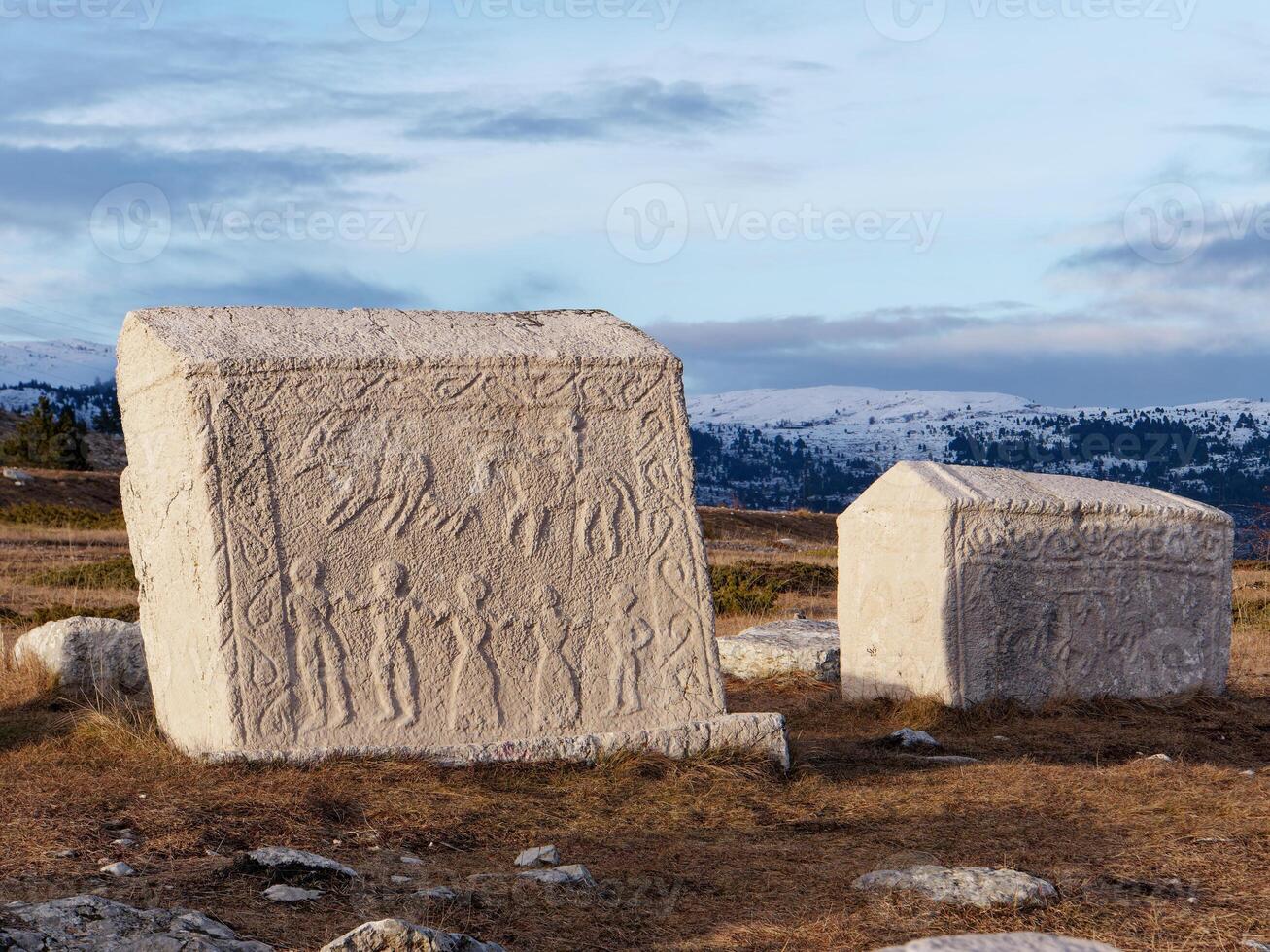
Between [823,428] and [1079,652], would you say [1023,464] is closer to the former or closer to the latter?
[823,428]

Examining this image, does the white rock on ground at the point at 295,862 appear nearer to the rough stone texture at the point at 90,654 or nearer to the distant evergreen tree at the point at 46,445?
the rough stone texture at the point at 90,654

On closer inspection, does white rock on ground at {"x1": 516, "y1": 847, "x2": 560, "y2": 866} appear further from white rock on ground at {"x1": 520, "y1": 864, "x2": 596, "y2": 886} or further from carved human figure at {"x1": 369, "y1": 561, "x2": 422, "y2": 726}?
carved human figure at {"x1": 369, "y1": 561, "x2": 422, "y2": 726}

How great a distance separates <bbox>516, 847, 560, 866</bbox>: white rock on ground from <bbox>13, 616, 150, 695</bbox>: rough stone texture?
13.4 feet

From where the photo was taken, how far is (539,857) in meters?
4.84

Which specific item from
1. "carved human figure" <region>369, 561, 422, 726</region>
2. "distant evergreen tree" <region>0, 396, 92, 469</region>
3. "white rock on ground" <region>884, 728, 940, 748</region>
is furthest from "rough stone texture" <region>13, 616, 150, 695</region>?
"distant evergreen tree" <region>0, 396, 92, 469</region>

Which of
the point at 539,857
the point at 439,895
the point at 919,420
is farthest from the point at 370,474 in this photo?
the point at 919,420

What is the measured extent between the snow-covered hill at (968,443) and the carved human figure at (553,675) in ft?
251

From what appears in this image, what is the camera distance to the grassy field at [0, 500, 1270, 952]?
409 centimetres

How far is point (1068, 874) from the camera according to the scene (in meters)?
4.66

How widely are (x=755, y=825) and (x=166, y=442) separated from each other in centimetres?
316

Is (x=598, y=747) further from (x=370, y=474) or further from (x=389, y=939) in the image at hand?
(x=389, y=939)

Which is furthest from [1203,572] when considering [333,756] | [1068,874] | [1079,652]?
[333,756]

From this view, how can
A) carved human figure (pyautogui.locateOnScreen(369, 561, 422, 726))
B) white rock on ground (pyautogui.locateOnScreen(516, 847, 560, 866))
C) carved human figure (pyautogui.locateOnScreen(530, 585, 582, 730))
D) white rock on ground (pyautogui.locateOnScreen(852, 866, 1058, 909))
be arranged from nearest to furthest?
white rock on ground (pyautogui.locateOnScreen(852, 866, 1058, 909)) < white rock on ground (pyautogui.locateOnScreen(516, 847, 560, 866)) < carved human figure (pyautogui.locateOnScreen(369, 561, 422, 726)) < carved human figure (pyautogui.locateOnScreen(530, 585, 582, 730))

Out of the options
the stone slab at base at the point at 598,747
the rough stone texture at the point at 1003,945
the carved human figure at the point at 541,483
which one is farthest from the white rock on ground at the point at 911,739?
the rough stone texture at the point at 1003,945
